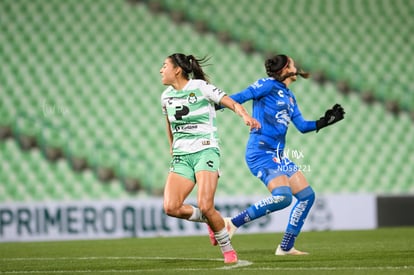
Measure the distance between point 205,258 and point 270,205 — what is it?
0.78 metres

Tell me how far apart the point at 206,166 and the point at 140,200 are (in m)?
6.48

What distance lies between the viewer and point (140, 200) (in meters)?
13.4

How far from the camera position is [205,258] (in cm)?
785

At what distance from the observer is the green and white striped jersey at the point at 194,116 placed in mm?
7160

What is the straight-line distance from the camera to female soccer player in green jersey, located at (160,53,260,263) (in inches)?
276

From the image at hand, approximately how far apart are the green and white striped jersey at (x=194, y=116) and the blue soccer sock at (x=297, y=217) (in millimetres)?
1253

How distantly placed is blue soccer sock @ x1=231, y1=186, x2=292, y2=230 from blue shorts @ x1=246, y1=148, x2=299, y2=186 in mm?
181

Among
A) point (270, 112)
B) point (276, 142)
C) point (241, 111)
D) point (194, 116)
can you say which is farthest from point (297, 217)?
point (241, 111)

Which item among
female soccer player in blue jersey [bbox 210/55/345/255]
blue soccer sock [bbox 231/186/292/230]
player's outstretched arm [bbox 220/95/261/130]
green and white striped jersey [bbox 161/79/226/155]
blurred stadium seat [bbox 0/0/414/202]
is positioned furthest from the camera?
blurred stadium seat [bbox 0/0/414/202]

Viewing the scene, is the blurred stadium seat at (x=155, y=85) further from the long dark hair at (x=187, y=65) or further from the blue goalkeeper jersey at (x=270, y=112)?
the long dark hair at (x=187, y=65)

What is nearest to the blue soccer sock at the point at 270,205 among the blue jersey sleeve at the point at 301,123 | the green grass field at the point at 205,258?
the green grass field at the point at 205,258

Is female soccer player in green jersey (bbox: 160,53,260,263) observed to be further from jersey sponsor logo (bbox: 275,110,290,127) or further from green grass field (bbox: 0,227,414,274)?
jersey sponsor logo (bbox: 275,110,290,127)

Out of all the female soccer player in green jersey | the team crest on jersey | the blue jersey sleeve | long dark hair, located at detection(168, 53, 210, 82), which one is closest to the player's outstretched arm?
the female soccer player in green jersey

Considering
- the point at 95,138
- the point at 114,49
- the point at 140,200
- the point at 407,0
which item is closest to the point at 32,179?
the point at 95,138
